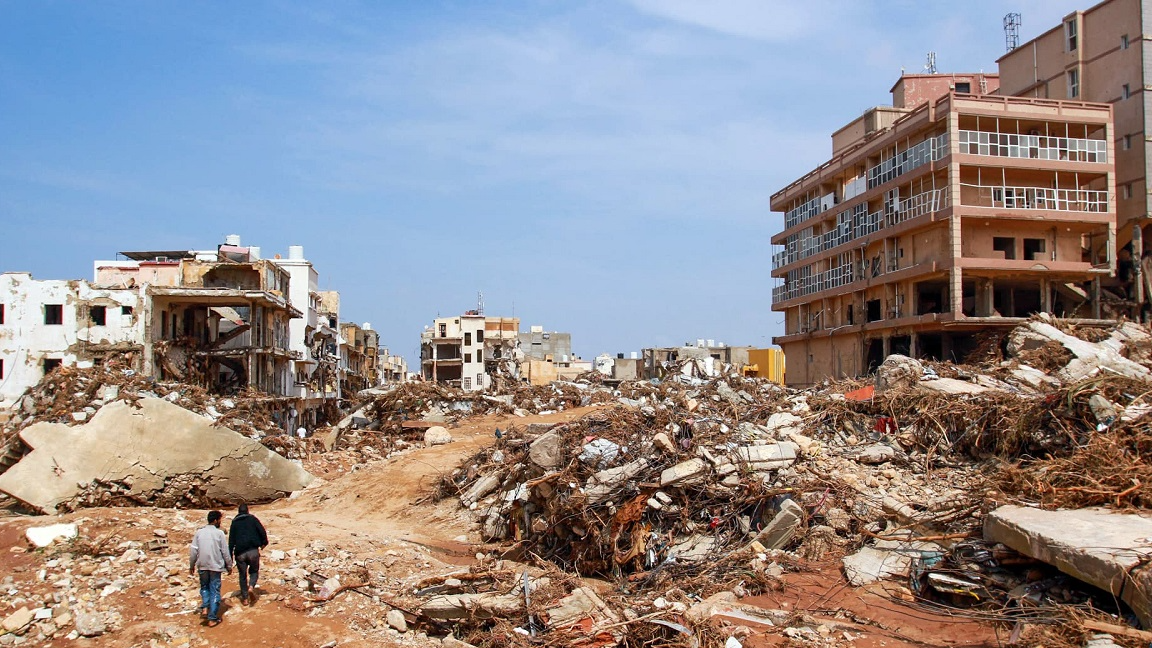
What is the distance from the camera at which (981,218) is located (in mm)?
30250

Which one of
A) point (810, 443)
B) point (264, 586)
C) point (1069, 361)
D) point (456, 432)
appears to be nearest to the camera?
point (264, 586)

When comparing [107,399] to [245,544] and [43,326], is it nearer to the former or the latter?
[43,326]

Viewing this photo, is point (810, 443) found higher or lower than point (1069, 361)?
lower

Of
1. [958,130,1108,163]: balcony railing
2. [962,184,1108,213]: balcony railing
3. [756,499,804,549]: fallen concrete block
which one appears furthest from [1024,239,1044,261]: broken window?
[756,499,804,549]: fallen concrete block

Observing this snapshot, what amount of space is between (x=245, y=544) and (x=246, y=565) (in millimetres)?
348

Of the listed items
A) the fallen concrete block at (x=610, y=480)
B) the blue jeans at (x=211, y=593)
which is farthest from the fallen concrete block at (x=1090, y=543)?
the blue jeans at (x=211, y=593)

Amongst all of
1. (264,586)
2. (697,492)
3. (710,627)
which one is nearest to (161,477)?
(264,586)

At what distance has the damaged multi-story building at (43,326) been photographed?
29406 millimetres

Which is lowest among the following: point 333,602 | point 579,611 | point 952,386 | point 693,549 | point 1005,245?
point 333,602

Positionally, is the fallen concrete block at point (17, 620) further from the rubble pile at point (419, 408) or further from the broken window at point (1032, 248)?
the broken window at point (1032, 248)

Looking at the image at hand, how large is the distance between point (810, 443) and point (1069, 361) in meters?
9.49

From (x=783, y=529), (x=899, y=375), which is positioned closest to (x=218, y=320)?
(x=899, y=375)

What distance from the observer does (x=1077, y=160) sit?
30812 mm

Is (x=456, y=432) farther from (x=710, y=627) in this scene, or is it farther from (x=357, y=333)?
(x=357, y=333)
